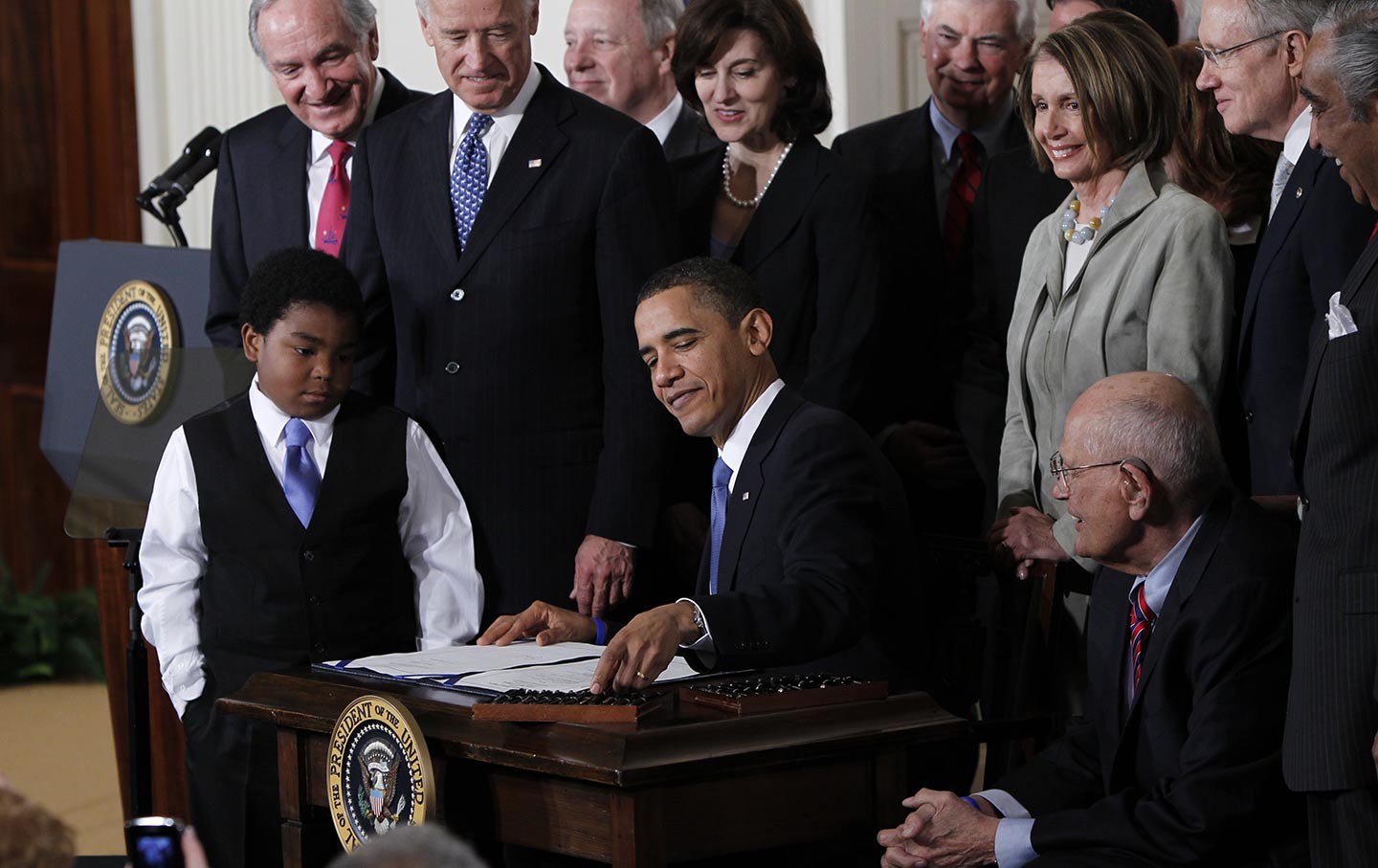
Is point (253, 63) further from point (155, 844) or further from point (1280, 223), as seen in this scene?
point (155, 844)

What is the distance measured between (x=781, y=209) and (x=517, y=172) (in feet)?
1.83

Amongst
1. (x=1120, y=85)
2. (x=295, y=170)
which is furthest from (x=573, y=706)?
(x=295, y=170)

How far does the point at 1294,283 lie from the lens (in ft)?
8.94

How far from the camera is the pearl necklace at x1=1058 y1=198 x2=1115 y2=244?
310 cm

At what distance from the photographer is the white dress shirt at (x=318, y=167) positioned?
366 cm

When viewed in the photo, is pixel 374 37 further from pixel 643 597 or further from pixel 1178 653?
pixel 1178 653

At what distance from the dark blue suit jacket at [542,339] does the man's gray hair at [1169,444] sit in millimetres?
1001

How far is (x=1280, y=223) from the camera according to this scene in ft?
9.03

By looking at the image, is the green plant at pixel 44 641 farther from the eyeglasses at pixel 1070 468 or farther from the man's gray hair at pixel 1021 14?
the eyeglasses at pixel 1070 468

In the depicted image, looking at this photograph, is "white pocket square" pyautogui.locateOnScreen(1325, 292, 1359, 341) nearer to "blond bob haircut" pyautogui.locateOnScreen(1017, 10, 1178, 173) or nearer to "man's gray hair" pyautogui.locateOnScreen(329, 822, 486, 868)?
"blond bob haircut" pyautogui.locateOnScreen(1017, 10, 1178, 173)

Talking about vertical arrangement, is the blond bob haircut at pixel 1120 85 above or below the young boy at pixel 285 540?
above

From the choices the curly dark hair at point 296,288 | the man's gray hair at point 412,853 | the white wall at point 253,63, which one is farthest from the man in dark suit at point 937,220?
the man's gray hair at point 412,853

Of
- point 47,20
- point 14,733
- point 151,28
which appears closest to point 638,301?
point 14,733

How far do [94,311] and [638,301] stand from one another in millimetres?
1754
